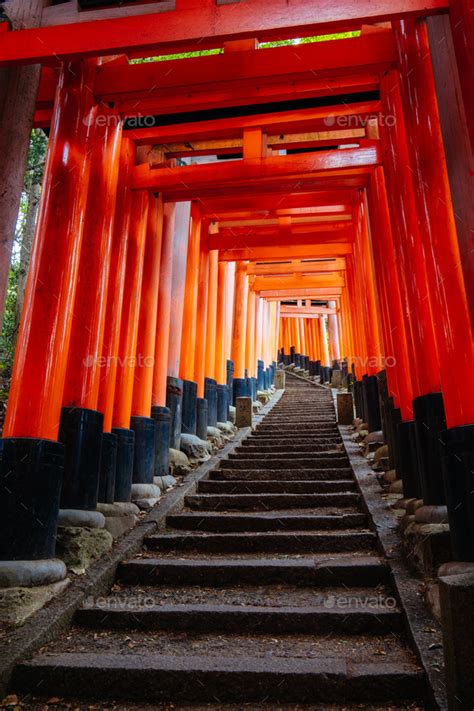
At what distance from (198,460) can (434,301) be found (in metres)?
4.45

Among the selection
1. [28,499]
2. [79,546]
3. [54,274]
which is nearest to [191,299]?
[54,274]

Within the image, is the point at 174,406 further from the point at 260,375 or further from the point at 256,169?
the point at 260,375

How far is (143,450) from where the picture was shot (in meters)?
5.60

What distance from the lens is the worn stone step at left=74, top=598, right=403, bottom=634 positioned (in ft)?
10.2

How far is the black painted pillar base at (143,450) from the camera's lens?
18.1 ft

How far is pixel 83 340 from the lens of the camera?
14.8 ft

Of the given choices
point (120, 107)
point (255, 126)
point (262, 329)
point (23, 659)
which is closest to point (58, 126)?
point (120, 107)

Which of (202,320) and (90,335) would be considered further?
(202,320)

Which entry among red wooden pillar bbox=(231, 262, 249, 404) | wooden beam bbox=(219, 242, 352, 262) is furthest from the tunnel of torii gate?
red wooden pillar bbox=(231, 262, 249, 404)

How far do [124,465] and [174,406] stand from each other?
6.26 ft

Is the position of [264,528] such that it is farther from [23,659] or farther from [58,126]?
[58,126]

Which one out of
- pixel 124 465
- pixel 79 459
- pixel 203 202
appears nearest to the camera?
pixel 79 459

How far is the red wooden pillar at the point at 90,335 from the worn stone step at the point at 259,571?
2.48ft

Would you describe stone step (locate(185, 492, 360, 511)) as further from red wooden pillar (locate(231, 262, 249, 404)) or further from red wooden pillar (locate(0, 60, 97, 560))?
red wooden pillar (locate(231, 262, 249, 404))
